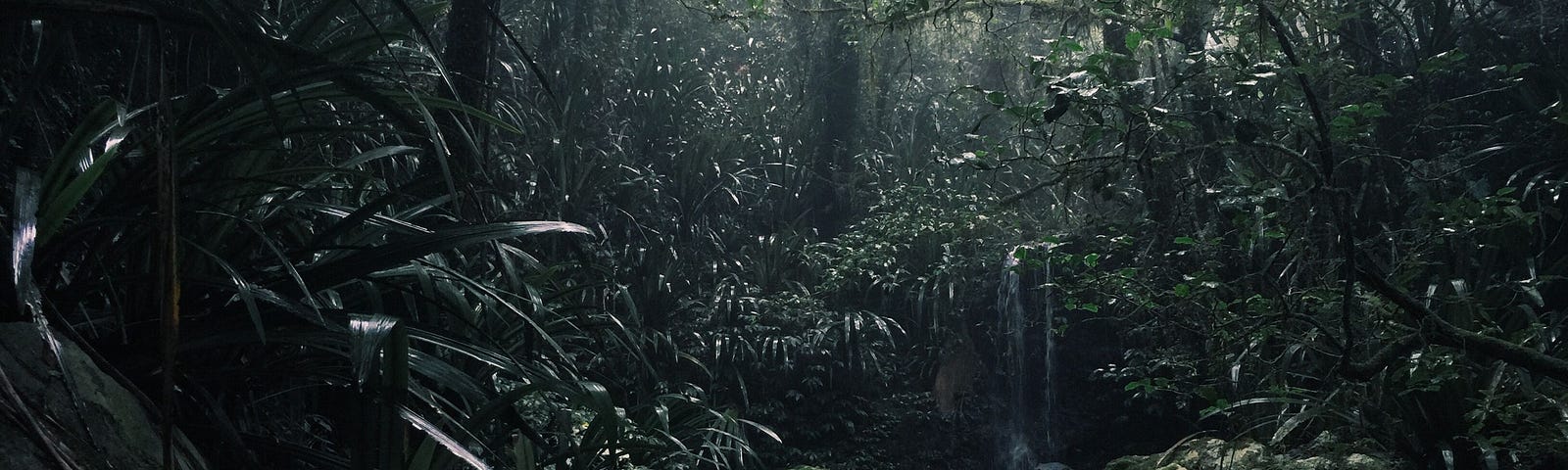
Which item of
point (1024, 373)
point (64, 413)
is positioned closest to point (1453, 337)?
point (64, 413)

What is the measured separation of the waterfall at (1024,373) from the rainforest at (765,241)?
32 millimetres

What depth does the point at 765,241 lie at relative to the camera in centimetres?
897

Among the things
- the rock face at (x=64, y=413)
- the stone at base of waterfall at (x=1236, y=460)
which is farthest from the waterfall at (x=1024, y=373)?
the rock face at (x=64, y=413)

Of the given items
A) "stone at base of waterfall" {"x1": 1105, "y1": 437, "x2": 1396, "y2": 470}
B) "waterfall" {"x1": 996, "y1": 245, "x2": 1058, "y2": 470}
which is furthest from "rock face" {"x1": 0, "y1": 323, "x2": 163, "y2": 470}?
"waterfall" {"x1": 996, "y1": 245, "x2": 1058, "y2": 470}

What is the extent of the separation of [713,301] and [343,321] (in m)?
6.06

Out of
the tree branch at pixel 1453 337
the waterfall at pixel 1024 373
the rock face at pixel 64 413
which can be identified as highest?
the rock face at pixel 64 413

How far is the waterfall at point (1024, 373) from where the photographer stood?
25.0 ft

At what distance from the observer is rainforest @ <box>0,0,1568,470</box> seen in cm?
168

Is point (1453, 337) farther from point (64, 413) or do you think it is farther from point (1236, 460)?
point (64, 413)

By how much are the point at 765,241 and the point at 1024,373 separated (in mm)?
2435

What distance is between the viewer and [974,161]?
10.4 ft

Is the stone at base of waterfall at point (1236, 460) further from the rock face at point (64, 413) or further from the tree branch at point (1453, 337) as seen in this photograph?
the rock face at point (64, 413)

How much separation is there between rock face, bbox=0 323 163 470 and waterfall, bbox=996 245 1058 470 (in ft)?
21.4

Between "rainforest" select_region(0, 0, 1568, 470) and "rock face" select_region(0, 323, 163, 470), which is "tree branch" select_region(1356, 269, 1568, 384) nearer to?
"rainforest" select_region(0, 0, 1568, 470)
